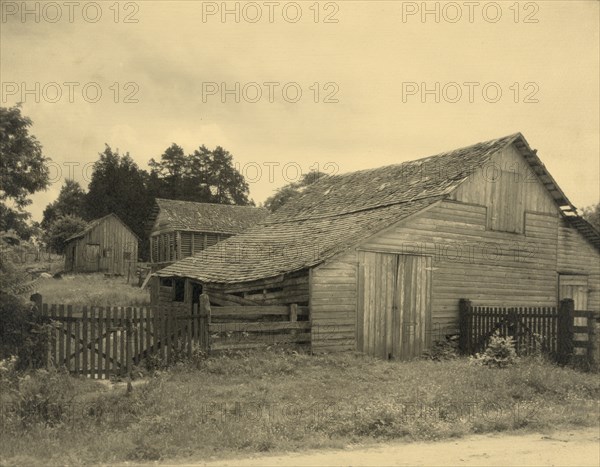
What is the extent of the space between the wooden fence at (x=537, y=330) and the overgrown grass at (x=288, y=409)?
1154 millimetres

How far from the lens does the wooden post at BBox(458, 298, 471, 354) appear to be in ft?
55.3

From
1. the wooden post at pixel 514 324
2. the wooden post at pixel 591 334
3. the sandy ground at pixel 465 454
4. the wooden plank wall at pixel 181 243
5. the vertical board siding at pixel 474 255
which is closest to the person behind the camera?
the sandy ground at pixel 465 454

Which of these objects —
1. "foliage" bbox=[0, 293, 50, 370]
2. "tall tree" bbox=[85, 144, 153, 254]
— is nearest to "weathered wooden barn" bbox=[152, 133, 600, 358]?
"foliage" bbox=[0, 293, 50, 370]

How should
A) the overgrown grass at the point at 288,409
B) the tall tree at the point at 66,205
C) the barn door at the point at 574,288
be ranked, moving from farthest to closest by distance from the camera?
the tall tree at the point at 66,205
the barn door at the point at 574,288
the overgrown grass at the point at 288,409

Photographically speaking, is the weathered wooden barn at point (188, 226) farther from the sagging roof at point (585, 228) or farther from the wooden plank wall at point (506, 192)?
the sagging roof at point (585, 228)

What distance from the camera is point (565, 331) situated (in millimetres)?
14523

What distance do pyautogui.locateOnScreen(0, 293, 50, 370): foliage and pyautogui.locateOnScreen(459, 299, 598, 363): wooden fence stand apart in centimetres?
1082

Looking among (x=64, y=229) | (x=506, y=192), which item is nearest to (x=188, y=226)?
(x=64, y=229)

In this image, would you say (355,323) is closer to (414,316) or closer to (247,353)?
(414,316)

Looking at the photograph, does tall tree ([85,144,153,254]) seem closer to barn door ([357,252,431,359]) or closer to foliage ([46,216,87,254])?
foliage ([46,216,87,254])

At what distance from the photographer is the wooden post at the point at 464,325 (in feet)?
55.3

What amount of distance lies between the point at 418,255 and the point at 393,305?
1.64 meters

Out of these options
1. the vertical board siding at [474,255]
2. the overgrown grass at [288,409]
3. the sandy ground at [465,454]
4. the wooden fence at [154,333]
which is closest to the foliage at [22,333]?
the wooden fence at [154,333]

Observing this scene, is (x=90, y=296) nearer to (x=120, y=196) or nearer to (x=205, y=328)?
(x=205, y=328)
